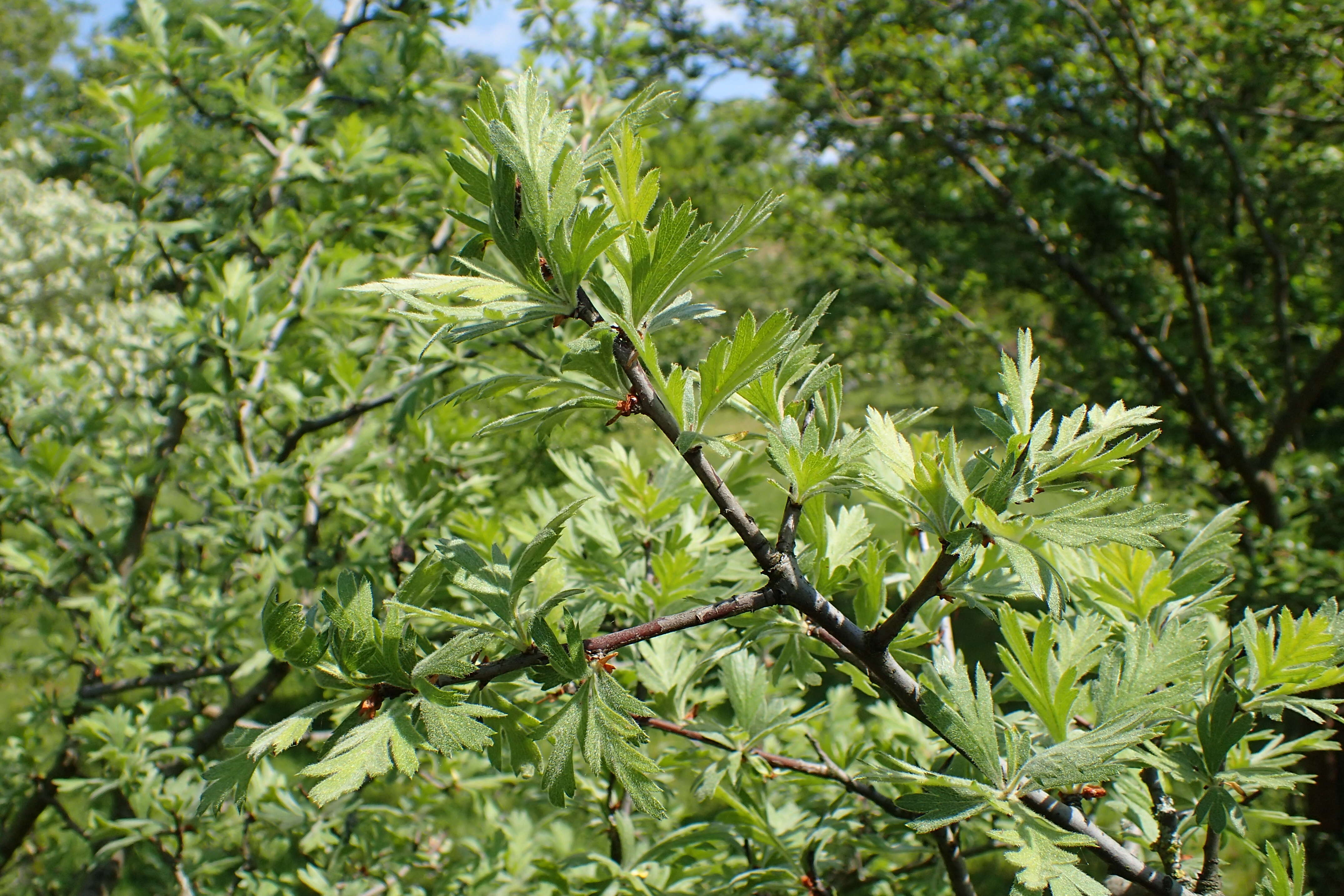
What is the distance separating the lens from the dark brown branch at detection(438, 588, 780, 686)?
89 centimetres

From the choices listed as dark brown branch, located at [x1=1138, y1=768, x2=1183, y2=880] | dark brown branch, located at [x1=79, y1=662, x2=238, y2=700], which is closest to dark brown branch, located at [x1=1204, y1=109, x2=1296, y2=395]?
dark brown branch, located at [x1=1138, y1=768, x2=1183, y2=880]

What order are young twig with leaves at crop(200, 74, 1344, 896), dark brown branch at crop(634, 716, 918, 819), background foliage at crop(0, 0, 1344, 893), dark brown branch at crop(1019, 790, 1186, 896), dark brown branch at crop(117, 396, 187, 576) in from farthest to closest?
dark brown branch at crop(117, 396, 187, 576)
background foliage at crop(0, 0, 1344, 893)
dark brown branch at crop(634, 716, 918, 819)
dark brown branch at crop(1019, 790, 1186, 896)
young twig with leaves at crop(200, 74, 1344, 896)

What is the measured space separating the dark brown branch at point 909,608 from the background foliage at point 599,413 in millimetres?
104

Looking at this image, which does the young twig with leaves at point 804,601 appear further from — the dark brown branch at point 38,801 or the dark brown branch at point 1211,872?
the dark brown branch at point 38,801

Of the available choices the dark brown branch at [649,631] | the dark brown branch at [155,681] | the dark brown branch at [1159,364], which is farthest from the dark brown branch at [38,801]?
the dark brown branch at [1159,364]

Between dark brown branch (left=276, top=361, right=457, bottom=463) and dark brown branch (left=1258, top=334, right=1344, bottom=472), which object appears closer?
dark brown branch (left=276, top=361, right=457, bottom=463)

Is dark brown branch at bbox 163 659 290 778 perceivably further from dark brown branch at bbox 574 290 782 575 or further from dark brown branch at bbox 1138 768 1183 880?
dark brown branch at bbox 1138 768 1183 880

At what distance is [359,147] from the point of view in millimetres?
2768

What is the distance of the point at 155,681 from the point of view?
7.71 ft

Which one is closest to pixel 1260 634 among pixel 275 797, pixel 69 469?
pixel 275 797

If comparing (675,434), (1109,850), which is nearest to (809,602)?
(675,434)

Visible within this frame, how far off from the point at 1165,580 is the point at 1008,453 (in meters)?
0.44

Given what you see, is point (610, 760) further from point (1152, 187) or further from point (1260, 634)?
point (1152, 187)

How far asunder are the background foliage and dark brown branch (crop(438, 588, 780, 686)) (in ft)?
0.32
